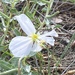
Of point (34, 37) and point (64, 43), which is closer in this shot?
point (34, 37)

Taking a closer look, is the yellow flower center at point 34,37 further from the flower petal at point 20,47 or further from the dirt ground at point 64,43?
the dirt ground at point 64,43

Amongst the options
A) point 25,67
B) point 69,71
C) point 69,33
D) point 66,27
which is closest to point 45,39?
point 25,67

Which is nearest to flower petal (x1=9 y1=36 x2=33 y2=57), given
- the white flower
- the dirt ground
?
the white flower

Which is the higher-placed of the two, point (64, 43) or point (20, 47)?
point (20, 47)

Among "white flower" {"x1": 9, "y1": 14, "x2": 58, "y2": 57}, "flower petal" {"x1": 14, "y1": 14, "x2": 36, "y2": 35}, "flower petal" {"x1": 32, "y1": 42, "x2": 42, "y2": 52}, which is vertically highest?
"flower petal" {"x1": 14, "y1": 14, "x2": 36, "y2": 35}

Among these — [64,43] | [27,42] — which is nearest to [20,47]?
[27,42]

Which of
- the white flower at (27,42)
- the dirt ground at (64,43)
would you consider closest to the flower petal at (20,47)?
the white flower at (27,42)

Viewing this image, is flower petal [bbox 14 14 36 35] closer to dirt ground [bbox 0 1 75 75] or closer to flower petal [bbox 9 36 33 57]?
flower petal [bbox 9 36 33 57]

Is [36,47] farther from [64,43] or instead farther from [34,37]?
[64,43]

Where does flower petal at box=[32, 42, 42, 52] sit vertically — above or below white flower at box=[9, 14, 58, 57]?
below
